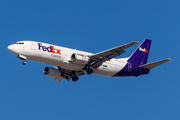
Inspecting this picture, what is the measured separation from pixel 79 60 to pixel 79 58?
0.26 metres

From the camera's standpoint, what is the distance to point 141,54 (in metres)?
55.6

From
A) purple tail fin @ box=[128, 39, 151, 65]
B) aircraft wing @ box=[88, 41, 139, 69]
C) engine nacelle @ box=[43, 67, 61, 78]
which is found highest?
purple tail fin @ box=[128, 39, 151, 65]

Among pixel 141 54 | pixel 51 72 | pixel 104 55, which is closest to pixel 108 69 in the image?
pixel 104 55

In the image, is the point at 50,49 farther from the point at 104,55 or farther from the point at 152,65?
the point at 152,65

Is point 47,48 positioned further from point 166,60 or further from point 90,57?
point 166,60

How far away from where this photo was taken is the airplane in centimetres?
4644

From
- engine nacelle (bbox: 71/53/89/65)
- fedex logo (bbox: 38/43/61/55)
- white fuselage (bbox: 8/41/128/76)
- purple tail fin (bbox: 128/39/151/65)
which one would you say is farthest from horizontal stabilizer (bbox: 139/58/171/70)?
fedex logo (bbox: 38/43/61/55)

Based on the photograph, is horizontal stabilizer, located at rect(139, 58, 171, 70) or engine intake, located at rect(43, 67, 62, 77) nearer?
horizontal stabilizer, located at rect(139, 58, 171, 70)

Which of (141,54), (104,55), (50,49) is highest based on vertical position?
(141,54)

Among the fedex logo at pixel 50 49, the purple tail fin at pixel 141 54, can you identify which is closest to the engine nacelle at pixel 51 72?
the fedex logo at pixel 50 49

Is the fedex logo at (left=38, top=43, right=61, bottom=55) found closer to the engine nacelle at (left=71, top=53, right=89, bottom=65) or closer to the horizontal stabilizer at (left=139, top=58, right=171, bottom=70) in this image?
the engine nacelle at (left=71, top=53, right=89, bottom=65)

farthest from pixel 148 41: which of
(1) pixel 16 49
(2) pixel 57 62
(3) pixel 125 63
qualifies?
(1) pixel 16 49

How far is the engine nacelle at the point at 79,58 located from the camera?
47125 mm

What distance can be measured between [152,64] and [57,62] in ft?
43.7
